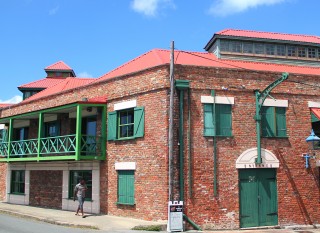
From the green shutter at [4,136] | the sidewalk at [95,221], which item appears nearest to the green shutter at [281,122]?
the sidewalk at [95,221]

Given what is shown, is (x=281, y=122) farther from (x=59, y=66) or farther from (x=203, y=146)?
(x=59, y=66)

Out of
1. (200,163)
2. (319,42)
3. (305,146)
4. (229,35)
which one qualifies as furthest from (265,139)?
(319,42)

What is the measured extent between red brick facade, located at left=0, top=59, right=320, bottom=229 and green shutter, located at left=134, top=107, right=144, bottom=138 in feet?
0.65

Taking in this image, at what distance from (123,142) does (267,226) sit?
677 cm

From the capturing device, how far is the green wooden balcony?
17.3 m

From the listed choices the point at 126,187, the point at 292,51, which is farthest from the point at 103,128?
the point at 292,51

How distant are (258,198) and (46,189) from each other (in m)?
11.0

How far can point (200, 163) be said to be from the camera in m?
15.3

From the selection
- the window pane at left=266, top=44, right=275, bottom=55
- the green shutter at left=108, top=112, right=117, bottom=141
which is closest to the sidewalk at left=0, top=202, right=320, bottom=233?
the green shutter at left=108, top=112, right=117, bottom=141

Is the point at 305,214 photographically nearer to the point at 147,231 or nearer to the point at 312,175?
the point at 312,175

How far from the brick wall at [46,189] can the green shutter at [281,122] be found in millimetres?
10813

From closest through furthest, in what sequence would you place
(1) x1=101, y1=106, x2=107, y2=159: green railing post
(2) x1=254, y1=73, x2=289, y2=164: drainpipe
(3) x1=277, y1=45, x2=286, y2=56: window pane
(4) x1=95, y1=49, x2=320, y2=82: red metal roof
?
(2) x1=254, y1=73, x2=289, y2=164: drainpipe
(1) x1=101, y1=106, x2=107, y2=159: green railing post
(4) x1=95, y1=49, x2=320, y2=82: red metal roof
(3) x1=277, y1=45, x2=286, y2=56: window pane

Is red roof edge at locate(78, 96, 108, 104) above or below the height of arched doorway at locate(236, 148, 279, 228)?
above

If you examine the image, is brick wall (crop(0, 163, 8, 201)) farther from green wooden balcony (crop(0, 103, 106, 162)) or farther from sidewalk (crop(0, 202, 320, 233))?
sidewalk (crop(0, 202, 320, 233))
